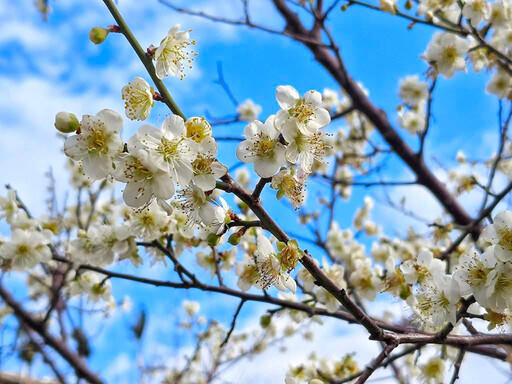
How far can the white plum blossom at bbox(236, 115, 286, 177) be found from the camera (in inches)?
46.5

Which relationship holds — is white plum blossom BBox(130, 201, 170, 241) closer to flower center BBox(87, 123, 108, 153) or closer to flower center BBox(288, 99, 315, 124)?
flower center BBox(87, 123, 108, 153)

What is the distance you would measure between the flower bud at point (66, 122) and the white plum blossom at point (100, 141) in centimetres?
2

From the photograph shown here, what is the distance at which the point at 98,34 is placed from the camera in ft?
4.03

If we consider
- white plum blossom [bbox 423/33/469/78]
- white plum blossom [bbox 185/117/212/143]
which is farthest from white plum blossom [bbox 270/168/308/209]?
white plum blossom [bbox 423/33/469/78]

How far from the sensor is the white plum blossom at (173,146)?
1092mm

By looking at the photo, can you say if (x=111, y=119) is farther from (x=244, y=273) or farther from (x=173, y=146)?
(x=244, y=273)

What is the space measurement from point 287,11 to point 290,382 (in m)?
3.62

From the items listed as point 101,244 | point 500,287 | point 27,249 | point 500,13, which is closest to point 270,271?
point 500,287

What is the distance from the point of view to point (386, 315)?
579 centimetres

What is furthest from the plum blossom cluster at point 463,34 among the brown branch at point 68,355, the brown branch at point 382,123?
the brown branch at point 68,355

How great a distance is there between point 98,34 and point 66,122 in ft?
0.92

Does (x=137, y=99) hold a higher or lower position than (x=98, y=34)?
lower

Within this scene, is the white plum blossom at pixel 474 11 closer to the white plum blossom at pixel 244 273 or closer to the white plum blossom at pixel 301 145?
the white plum blossom at pixel 301 145

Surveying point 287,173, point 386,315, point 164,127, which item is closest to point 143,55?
point 164,127
